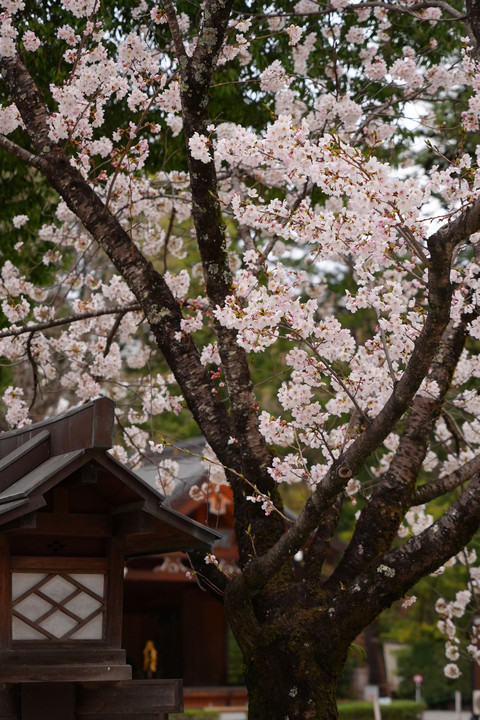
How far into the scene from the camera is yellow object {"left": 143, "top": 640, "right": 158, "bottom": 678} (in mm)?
15197

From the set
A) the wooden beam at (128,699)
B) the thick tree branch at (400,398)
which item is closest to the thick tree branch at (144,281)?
the thick tree branch at (400,398)

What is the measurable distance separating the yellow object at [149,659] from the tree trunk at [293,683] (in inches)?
418

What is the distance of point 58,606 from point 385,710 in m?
15.5

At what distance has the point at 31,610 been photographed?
5.32m

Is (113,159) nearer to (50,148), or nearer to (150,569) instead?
(50,148)

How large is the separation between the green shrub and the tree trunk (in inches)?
528

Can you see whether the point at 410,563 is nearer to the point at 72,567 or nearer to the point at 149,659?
the point at 72,567

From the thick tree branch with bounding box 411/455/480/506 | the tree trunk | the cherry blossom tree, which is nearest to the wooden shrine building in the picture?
the cherry blossom tree

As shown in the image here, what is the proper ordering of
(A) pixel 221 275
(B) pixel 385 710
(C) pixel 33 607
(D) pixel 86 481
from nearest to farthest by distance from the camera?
(D) pixel 86 481 → (C) pixel 33 607 → (A) pixel 221 275 → (B) pixel 385 710

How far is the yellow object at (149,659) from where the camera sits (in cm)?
1520

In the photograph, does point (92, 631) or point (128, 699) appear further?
point (128, 699)

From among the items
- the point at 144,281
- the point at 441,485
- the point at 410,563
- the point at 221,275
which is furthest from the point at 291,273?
the point at 410,563

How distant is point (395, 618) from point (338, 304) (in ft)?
33.6

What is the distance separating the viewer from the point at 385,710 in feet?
62.3
